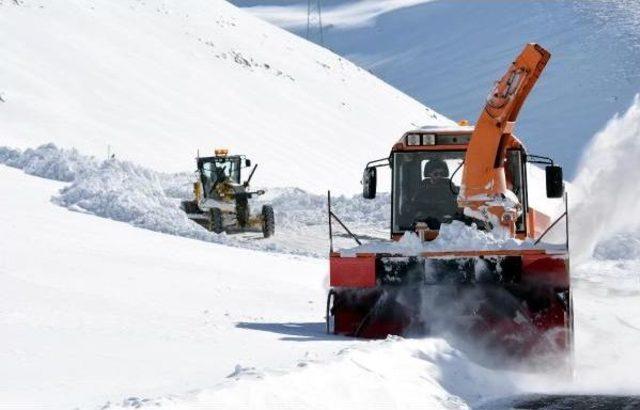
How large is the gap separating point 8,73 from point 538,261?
41.1 meters

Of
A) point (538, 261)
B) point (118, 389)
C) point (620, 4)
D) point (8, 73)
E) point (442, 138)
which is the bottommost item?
point (118, 389)

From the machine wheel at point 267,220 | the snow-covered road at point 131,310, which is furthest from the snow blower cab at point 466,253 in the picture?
the machine wheel at point 267,220

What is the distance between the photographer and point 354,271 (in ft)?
37.7

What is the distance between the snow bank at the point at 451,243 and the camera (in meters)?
11.2

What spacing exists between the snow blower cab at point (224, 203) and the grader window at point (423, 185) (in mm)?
14796

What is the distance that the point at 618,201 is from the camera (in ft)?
53.5

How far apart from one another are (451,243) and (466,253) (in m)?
0.27

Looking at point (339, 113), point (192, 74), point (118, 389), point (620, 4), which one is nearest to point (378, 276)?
point (118, 389)

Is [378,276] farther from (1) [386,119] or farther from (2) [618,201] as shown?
(1) [386,119]

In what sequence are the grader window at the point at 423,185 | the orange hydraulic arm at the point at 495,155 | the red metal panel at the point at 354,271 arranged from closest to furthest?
the red metal panel at the point at 354,271
the orange hydraulic arm at the point at 495,155
the grader window at the point at 423,185

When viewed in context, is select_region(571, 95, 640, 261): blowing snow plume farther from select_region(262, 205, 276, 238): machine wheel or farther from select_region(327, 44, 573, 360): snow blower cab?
select_region(262, 205, 276, 238): machine wheel

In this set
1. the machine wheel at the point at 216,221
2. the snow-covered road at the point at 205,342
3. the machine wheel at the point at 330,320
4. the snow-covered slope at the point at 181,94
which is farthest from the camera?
the snow-covered slope at the point at 181,94

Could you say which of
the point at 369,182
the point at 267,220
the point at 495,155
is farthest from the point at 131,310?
the point at 267,220

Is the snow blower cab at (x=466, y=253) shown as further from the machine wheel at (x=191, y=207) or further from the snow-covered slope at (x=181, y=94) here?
the snow-covered slope at (x=181, y=94)
